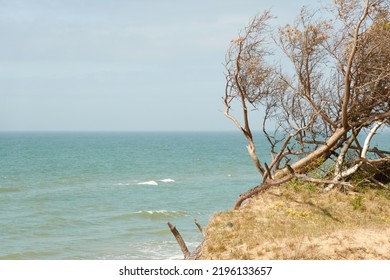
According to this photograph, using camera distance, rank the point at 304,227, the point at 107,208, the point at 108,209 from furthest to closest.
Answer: the point at 107,208 → the point at 108,209 → the point at 304,227

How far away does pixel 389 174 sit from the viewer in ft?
76.2

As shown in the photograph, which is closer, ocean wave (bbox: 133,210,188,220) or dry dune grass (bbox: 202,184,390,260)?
dry dune grass (bbox: 202,184,390,260)

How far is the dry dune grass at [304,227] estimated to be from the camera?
14102 millimetres

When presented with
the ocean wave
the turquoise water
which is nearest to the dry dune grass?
the turquoise water

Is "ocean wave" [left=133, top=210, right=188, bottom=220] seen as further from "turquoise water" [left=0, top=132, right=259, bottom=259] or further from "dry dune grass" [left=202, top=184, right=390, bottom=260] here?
"dry dune grass" [left=202, top=184, right=390, bottom=260]

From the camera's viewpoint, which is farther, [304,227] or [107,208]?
[107,208]

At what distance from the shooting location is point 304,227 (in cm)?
1662

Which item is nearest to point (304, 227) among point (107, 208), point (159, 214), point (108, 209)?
point (159, 214)

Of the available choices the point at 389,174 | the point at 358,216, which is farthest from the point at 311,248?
the point at 389,174

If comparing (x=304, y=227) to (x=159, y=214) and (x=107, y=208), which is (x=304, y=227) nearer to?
(x=159, y=214)

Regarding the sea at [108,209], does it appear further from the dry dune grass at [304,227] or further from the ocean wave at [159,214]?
the dry dune grass at [304,227]

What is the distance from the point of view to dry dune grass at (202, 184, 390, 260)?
14102 millimetres

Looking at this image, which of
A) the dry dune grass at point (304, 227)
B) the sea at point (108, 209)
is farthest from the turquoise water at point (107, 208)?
the dry dune grass at point (304, 227)

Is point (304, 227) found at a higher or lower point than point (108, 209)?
higher
